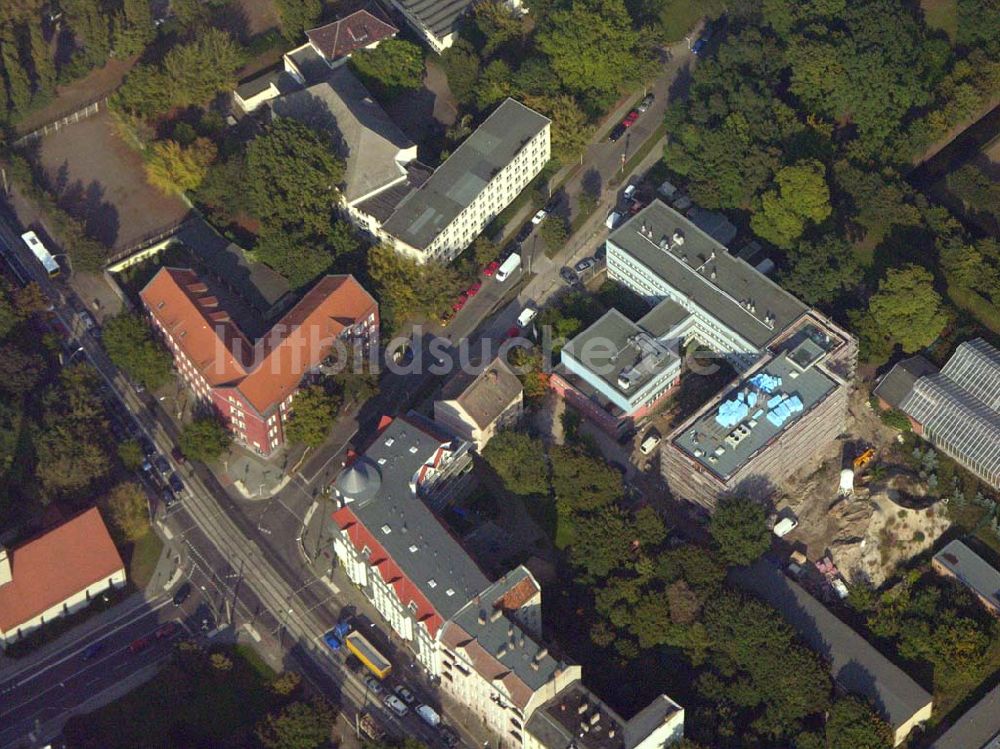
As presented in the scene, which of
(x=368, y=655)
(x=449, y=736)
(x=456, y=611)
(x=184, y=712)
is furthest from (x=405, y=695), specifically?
(x=184, y=712)

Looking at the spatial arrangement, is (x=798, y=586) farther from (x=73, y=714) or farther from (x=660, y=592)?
(x=73, y=714)

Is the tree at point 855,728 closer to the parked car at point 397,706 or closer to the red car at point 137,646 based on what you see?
the parked car at point 397,706

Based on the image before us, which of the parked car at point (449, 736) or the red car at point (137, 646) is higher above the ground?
the parked car at point (449, 736)

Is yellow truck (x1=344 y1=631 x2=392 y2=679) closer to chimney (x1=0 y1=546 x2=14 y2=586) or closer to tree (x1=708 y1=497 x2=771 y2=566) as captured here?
chimney (x1=0 y1=546 x2=14 y2=586)

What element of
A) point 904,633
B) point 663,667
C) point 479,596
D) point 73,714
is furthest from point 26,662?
point 904,633

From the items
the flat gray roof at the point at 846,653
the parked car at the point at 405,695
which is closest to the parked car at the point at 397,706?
the parked car at the point at 405,695

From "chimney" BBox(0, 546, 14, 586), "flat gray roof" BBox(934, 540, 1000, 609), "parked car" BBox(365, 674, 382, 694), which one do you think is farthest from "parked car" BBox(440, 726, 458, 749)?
"flat gray roof" BBox(934, 540, 1000, 609)
